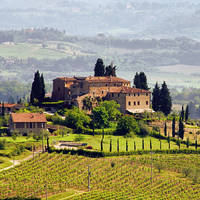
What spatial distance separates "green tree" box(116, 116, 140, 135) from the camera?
130m

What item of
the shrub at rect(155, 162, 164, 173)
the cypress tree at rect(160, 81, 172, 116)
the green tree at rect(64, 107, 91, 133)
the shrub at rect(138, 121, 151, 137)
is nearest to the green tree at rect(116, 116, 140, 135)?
the shrub at rect(138, 121, 151, 137)

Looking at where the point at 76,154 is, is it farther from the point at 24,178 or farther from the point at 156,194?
the point at 156,194

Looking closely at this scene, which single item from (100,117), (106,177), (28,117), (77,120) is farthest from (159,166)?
(28,117)

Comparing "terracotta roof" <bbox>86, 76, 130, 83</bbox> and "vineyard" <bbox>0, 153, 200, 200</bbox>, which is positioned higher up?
"terracotta roof" <bbox>86, 76, 130, 83</bbox>

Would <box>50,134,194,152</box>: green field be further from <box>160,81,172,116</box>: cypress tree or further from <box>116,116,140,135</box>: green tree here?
<box>160,81,172,116</box>: cypress tree

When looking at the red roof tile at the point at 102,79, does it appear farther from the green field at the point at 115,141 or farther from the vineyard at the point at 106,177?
the vineyard at the point at 106,177

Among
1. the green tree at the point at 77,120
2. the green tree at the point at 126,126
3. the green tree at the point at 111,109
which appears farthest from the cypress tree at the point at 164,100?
the green tree at the point at 77,120

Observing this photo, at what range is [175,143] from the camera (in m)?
128

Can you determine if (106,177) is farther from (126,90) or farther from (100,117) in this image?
(126,90)

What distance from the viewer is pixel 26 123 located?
127m

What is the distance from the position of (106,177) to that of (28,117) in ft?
113

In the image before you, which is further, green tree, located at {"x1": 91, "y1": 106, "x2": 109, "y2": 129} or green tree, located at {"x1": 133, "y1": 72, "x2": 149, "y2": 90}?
green tree, located at {"x1": 133, "y1": 72, "x2": 149, "y2": 90}

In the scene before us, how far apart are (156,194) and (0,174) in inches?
969

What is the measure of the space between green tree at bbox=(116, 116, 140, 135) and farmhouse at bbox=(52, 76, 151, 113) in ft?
43.8
